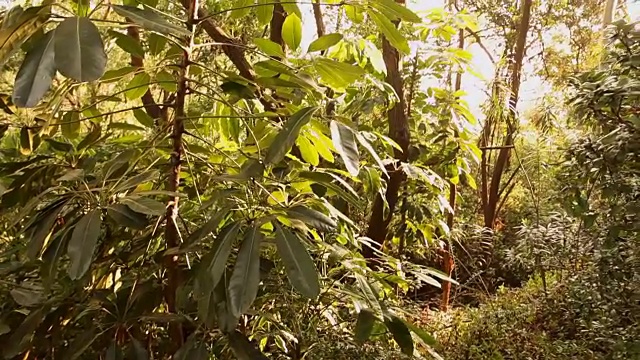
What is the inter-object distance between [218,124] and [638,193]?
114cm

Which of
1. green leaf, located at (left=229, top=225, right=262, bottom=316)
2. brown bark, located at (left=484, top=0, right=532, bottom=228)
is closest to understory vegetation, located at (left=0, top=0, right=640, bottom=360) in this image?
green leaf, located at (left=229, top=225, right=262, bottom=316)

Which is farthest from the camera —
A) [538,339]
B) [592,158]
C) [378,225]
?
[538,339]

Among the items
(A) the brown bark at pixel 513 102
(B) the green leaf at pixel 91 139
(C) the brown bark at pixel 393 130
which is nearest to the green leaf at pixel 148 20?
(B) the green leaf at pixel 91 139

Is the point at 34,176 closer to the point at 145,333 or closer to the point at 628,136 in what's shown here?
the point at 145,333

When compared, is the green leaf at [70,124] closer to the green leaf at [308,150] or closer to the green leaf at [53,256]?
the green leaf at [53,256]

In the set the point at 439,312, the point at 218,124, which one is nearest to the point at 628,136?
the point at 218,124

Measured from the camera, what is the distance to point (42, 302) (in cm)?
85

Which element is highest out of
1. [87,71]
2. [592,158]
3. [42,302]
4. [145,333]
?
[87,71]

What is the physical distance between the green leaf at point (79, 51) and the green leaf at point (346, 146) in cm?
28

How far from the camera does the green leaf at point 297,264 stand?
1.92ft

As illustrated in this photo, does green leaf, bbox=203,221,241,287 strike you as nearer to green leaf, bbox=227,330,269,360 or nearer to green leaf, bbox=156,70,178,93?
green leaf, bbox=227,330,269,360

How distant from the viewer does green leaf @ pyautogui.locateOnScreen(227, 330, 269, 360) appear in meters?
0.72

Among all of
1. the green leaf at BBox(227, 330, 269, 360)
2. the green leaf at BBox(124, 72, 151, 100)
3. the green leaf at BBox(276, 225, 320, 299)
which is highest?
the green leaf at BBox(124, 72, 151, 100)

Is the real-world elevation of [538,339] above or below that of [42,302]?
below
